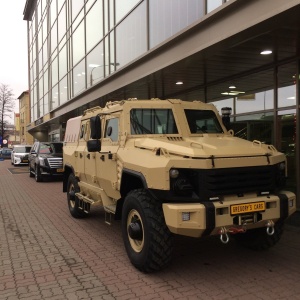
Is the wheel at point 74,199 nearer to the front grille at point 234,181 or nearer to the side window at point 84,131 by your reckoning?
the side window at point 84,131

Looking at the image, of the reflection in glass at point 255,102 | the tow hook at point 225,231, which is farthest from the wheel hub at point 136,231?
the reflection in glass at point 255,102

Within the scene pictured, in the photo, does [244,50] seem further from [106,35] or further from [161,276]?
[106,35]

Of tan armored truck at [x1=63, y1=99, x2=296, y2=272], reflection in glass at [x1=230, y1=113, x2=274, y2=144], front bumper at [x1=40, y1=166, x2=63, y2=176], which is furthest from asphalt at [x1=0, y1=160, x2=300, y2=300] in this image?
front bumper at [x1=40, y1=166, x2=63, y2=176]

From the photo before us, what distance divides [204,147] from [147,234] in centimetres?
130

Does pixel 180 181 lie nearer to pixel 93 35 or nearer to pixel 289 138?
pixel 289 138

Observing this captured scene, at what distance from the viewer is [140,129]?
5770mm

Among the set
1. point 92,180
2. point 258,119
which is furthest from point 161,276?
point 258,119

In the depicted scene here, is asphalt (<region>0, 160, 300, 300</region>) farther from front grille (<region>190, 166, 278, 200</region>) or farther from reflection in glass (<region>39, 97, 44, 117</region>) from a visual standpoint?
reflection in glass (<region>39, 97, 44, 117</region>)

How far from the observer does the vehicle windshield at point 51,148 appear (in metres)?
18.0

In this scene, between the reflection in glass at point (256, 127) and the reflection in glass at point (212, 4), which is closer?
the reflection in glass at point (212, 4)

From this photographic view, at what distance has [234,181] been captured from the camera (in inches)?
178

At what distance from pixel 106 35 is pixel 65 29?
10.1 metres

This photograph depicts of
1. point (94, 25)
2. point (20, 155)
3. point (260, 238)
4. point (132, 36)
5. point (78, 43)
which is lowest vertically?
point (260, 238)

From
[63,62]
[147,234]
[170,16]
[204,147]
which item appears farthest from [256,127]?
[63,62]
